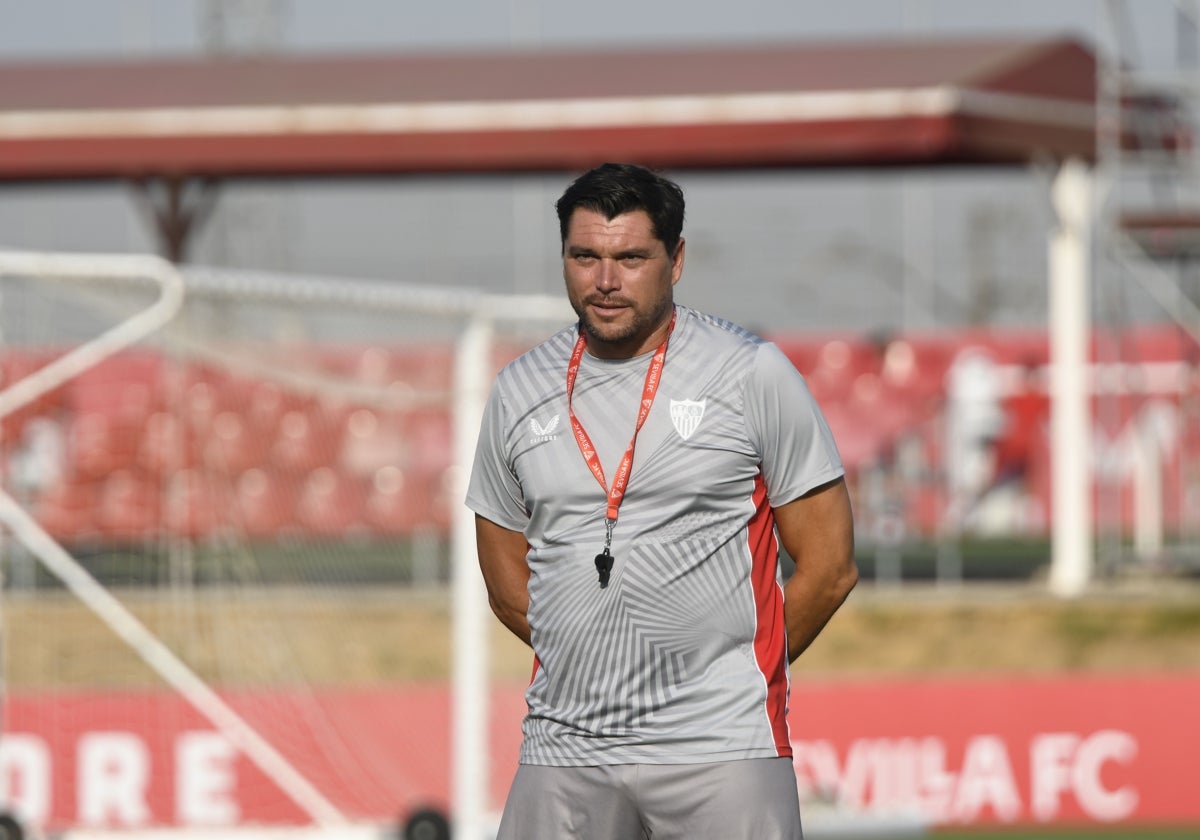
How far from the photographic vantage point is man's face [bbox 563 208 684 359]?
3488 millimetres

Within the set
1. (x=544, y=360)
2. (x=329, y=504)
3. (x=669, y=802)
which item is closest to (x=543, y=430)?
(x=544, y=360)

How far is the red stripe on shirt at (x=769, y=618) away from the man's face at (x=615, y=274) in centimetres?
32

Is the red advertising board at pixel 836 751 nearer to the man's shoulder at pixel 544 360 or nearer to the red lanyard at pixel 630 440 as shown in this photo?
the man's shoulder at pixel 544 360

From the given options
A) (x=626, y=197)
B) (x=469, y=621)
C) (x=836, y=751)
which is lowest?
(x=836, y=751)

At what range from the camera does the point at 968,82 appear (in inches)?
661

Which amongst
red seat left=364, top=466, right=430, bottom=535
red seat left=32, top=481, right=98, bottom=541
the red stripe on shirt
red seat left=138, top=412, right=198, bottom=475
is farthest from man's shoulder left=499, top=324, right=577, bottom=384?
red seat left=364, top=466, right=430, bottom=535

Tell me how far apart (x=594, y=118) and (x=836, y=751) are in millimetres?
7243

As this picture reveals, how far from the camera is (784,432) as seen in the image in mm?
3516

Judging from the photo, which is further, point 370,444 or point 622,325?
point 370,444

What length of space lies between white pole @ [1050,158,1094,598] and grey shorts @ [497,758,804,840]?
13.1 metres

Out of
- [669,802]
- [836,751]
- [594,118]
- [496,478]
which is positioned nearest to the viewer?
[669,802]

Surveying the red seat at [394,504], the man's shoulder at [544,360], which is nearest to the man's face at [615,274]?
the man's shoulder at [544,360]

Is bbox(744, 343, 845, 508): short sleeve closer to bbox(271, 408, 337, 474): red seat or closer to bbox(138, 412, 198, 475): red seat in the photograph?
bbox(138, 412, 198, 475): red seat

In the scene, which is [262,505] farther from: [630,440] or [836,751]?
[630,440]
